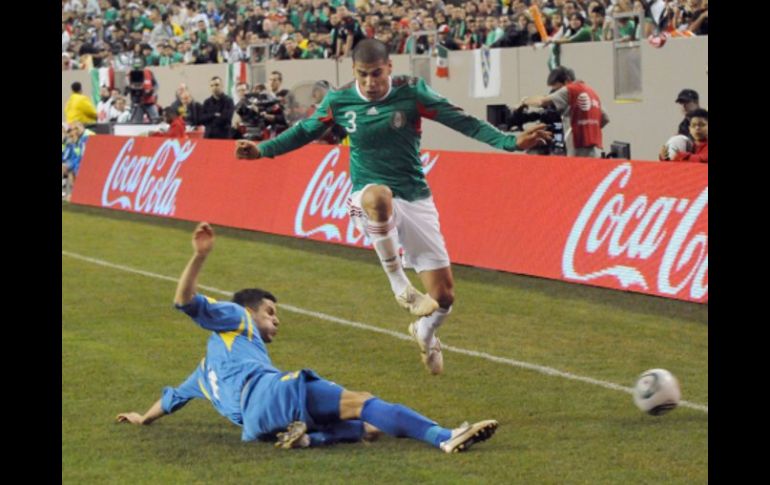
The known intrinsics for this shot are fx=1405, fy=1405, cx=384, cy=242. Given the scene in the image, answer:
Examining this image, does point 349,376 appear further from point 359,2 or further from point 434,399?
point 359,2

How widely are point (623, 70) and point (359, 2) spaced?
7109 millimetres

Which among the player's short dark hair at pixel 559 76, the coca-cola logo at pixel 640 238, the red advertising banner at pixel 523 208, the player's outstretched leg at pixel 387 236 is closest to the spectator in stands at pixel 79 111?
the red advertising banner at pixel 523 208

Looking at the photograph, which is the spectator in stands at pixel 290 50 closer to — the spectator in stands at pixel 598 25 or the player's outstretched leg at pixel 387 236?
the spectator in stands at pixel 598 25

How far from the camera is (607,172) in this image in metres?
14.7

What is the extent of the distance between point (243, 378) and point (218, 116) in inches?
642

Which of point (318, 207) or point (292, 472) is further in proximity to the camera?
point (318, 207)

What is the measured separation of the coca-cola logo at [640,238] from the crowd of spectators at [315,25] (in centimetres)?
561

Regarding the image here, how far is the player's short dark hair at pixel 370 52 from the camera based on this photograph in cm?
784

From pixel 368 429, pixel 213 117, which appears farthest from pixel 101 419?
pixel 213 117

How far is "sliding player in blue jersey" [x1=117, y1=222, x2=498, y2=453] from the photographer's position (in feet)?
27.6

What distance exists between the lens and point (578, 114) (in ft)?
53.7

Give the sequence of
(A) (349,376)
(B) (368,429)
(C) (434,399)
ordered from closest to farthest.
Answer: (B) (368,429)
(C) (434,399)
(A) (349,376)

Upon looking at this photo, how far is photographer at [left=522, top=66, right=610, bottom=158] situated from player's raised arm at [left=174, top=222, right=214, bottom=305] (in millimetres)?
8146
